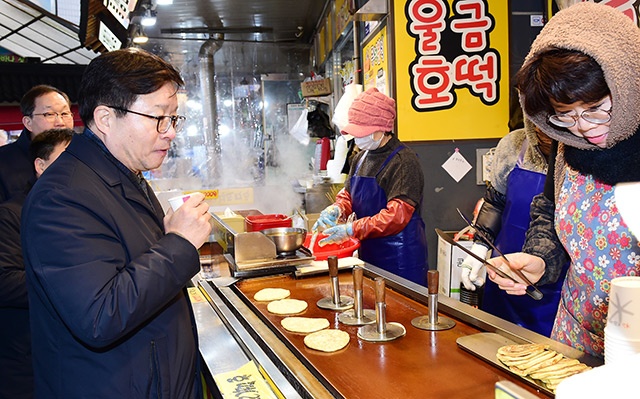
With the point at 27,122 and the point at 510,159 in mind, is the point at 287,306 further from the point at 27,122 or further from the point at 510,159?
the point at 27,122

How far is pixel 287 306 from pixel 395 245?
4.14 feet

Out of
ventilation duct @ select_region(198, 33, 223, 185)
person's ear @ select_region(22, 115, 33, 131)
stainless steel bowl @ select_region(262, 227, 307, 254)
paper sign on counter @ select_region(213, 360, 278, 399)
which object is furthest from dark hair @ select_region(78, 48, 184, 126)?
ventilation duct @ select_region(198, 33, 223, 185)

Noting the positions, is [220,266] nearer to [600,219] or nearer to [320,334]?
[320,334]

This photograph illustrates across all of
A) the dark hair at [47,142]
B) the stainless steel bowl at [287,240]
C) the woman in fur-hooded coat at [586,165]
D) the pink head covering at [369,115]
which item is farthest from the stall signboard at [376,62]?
the woman in fur-hooded coat at [586,165]

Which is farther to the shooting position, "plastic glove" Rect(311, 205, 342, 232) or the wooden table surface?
"plastic glove" Rect(311, 205, 342, 232)

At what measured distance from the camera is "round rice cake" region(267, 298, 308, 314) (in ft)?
6.72

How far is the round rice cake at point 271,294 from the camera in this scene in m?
2.24

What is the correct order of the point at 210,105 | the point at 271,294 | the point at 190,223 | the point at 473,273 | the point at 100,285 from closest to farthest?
the point at 100,285 < the point at 190,223 < the point at 271,294 < the point at 473,273 < the point at 210,105

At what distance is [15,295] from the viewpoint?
233cm

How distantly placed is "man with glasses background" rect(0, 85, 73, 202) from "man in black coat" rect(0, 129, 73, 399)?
0.20 metres

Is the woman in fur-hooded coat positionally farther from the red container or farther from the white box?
the white box

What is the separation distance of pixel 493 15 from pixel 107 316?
12.9 feet

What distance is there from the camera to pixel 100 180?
137 cm

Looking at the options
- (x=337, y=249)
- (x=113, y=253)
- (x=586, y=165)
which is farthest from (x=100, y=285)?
(x=337, y=249)
